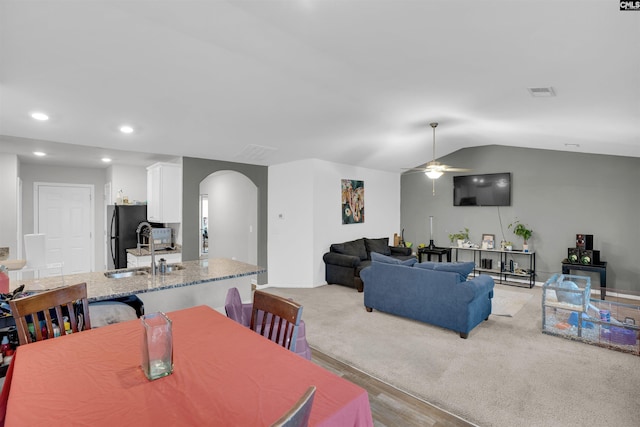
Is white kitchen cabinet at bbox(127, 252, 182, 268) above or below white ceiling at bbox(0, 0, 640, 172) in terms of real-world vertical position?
below

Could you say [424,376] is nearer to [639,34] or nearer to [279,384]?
[279,384]

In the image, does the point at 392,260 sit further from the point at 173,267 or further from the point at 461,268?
the point at 173,267

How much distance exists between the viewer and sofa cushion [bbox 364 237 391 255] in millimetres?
6805

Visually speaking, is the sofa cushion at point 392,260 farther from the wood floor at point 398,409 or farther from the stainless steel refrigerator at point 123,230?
the stainless steel refrigerator at point 123,230

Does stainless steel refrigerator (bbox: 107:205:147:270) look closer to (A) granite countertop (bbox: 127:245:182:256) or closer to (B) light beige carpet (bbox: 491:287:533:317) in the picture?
(A) granite countertop (bbox: 127:245:182:256)

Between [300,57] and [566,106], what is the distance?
8.67 feet

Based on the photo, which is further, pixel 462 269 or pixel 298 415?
pixel 462 269

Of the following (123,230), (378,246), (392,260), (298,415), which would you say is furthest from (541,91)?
(123,230)

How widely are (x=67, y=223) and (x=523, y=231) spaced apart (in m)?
8.93

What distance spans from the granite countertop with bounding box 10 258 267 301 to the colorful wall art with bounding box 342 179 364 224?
3555mm

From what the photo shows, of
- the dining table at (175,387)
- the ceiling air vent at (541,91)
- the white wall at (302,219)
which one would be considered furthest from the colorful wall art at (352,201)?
the dining table at (175,387)

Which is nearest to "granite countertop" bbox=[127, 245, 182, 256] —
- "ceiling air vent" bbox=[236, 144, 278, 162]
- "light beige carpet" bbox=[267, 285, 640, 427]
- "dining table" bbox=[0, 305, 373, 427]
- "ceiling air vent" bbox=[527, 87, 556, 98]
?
"ceiling air vent" bbox=[236, 144, 278, 162]

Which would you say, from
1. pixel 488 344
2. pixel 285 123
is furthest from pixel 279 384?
pixel 285 123

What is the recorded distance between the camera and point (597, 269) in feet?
17.4
